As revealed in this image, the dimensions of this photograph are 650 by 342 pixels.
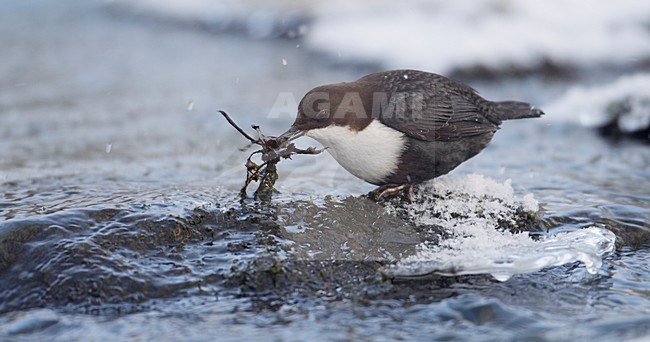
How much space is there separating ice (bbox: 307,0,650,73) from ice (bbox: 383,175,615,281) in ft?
16.1

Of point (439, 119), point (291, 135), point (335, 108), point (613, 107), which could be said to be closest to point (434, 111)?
point (439, 119)

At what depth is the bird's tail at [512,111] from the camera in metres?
4.87

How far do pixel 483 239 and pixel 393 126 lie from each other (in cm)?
83

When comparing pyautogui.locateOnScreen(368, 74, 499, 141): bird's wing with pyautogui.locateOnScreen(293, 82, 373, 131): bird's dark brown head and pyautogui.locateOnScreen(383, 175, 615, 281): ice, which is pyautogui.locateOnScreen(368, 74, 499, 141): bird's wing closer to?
pyautogui.locateOnScreen(293, 82, 373, 131): bird's dark brown head

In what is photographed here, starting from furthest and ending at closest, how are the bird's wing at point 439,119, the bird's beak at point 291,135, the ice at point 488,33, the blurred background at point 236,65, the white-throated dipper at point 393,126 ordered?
1. the ice at point 488,33
2. the blurred background at point 236,65
3. the bird's wing at point 439,119
4. the white-throated dipper at point 393,126
5. the bird's beak at point 291,135

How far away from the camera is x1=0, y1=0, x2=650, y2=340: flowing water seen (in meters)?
3.04

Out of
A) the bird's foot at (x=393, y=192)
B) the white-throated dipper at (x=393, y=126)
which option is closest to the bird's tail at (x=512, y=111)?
the white-throated dipper at (x=393, y=126)

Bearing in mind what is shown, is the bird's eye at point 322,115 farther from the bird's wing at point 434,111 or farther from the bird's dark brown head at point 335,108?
the bird's wing at point 434,111

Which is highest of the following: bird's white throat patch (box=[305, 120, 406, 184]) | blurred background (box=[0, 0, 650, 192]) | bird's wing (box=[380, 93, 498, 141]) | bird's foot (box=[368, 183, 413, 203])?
Answer: blurred background (box=[0, 0, 650, 192])

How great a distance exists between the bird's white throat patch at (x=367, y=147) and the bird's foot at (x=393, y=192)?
15 cm

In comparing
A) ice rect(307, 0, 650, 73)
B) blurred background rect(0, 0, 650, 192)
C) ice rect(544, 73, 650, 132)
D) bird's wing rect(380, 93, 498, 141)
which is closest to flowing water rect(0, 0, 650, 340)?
blurred background rect(0, 0, 650, 192)

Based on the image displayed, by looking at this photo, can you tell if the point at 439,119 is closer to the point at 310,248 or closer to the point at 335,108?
the point at 335,108

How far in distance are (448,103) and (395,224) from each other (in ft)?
3.03

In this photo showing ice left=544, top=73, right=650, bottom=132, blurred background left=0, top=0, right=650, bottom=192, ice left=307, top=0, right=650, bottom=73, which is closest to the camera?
blurred background left=0, top=0, right=650, bottom=192
